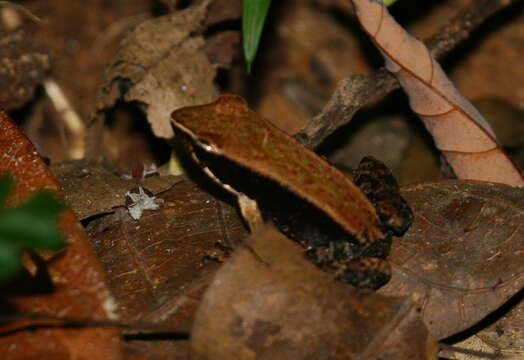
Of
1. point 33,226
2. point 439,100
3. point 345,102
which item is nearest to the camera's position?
point 33,226

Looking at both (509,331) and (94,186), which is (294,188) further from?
(509,331)

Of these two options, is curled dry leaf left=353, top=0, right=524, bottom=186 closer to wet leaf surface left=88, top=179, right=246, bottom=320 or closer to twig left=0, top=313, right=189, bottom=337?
wet leaf surface left=88, top=179, right=246, bottom=320

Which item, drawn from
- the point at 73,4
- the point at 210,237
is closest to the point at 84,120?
the point at 73,4

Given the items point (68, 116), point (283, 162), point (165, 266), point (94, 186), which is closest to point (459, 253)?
point (283, 162)

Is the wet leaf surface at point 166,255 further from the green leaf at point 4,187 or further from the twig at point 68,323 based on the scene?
the green leaf at point 4,187

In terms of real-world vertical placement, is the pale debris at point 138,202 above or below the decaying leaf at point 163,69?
below

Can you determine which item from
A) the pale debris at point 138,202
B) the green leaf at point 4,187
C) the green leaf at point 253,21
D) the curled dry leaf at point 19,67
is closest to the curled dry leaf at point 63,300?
the pale debris at point 138,202

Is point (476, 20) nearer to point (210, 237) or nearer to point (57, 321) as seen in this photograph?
point (210, 237)

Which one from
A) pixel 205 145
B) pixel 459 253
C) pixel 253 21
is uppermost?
pixel 253 21

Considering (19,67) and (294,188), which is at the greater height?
(19,67)
